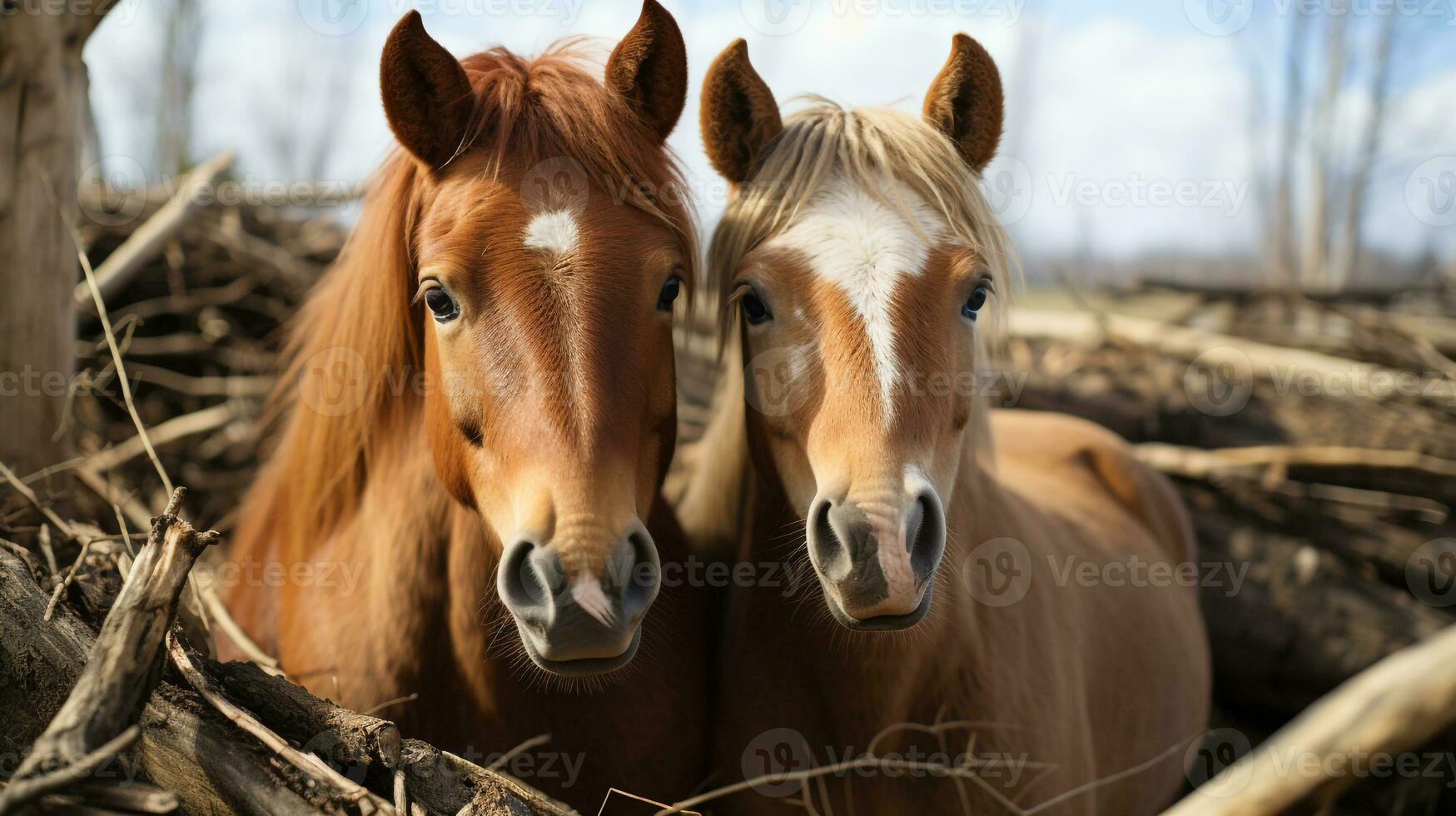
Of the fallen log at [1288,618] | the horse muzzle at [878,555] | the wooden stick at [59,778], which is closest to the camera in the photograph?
the wooden stick at [59,778]

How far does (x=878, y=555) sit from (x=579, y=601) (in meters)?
0.57

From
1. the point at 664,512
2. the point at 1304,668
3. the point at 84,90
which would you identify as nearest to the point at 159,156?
the point at 84,90

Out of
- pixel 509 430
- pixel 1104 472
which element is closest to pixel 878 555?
pixel 509 430

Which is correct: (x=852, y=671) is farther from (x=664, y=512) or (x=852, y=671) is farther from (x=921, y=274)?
(x=921, y=274)

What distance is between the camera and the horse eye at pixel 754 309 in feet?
7.03

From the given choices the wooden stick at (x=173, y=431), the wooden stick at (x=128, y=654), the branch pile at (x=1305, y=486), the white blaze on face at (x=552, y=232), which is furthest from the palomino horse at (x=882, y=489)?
the wooden stick at (x=173, y=431)

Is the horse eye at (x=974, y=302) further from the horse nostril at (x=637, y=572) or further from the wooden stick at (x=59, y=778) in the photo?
the wooden stick at (x=59, y=778)

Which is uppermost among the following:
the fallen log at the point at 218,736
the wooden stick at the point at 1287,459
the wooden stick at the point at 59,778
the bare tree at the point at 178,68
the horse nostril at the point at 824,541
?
the bare tree at the point at 178,68

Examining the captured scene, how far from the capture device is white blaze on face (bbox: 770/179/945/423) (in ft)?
6.28

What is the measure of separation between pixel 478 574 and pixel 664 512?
56cm

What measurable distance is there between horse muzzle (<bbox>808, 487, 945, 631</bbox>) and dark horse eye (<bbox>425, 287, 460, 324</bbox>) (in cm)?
89

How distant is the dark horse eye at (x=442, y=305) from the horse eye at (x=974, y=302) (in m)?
1.19

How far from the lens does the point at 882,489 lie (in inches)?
68.2

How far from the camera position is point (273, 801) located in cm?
150
